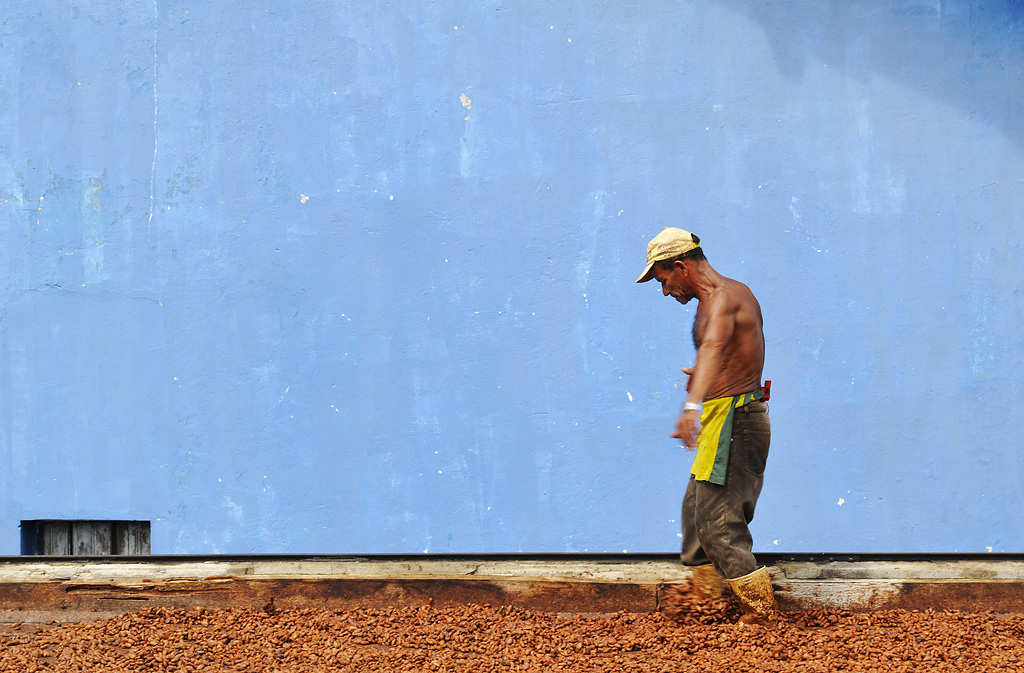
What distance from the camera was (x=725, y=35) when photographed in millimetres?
4598

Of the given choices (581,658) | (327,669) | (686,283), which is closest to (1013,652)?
(581,658)

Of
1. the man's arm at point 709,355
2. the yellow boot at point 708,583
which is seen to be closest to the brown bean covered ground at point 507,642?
the yellow boot at point 708,583

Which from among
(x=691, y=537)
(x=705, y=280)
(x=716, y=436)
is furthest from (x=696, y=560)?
(x=705, y=280)

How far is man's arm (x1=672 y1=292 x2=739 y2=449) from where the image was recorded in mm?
3062

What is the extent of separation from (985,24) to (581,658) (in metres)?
4.17

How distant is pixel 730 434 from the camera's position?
3.25m

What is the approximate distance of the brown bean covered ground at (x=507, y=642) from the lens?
297 centimetres

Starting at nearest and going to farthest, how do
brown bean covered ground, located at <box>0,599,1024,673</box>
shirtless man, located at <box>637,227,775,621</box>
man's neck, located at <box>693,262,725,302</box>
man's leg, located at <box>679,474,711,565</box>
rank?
Result: brown bean covered ground, located at <box>0,599,1024,673</box>
shirtless man, located at <box>637,227,775,621</box>
man's neck, located at <box>693,262,725,302</box>
man's leg, located at <box>679,474,711,565</box>

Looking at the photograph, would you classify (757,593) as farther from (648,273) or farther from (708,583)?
(648,273)

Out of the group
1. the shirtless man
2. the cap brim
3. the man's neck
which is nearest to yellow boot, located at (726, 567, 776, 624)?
the shirtless man

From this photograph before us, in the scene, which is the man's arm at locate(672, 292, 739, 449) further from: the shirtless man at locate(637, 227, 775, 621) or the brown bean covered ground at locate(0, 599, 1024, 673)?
the brown bean covered ground at locate(0, 599, 1024, 673)

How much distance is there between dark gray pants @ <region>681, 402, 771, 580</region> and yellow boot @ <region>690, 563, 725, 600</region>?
0.08 m

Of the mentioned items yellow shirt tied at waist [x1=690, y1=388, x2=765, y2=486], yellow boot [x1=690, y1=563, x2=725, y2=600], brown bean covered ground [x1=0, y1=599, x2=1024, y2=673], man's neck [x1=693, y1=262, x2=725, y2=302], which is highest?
man's neck [x1=693, y1=262, x2=725, y2=302]

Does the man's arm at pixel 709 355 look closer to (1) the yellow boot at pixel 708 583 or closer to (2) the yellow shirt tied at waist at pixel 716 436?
(2) the yellow shirt tied at waist at pixel 716 436
